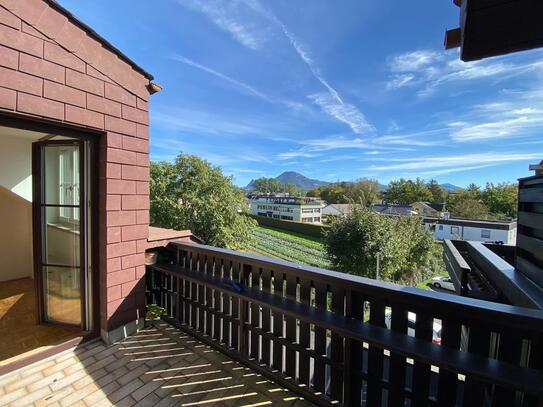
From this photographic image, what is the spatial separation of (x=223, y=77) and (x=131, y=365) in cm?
1804

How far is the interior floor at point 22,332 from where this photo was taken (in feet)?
7.16

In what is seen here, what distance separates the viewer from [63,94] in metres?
1.94

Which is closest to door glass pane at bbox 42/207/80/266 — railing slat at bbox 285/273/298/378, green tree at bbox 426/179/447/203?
railing slat at bbox 285/273/298/378

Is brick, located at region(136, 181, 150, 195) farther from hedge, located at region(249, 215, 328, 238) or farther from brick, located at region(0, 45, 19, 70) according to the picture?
hedge, located at region(249, 215, 328, 238)

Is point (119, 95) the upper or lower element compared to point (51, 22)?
lower

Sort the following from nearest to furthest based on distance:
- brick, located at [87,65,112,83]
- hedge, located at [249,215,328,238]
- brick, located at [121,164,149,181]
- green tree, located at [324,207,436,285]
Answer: brick, located at [87,65,112,83]
brick, located at [121,164,149,181]
green tree, located at [324,207,436,285]
hedge, located at [249,215,328,238]

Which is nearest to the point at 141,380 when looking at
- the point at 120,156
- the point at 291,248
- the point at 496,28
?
the point at 120,156

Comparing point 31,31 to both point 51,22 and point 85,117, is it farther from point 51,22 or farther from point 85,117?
point 85,117

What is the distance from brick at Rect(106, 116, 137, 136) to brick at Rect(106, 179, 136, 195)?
18.4 inches

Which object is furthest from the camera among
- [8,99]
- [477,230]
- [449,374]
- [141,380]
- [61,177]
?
[477,230]

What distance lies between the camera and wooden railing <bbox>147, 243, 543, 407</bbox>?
990mm

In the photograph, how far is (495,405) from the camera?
1.03m

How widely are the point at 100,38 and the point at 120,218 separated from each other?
5.15ft

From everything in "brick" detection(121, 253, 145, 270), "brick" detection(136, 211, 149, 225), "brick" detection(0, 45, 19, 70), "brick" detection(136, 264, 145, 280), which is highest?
"brick" detection(0, 45, 19, 70)
